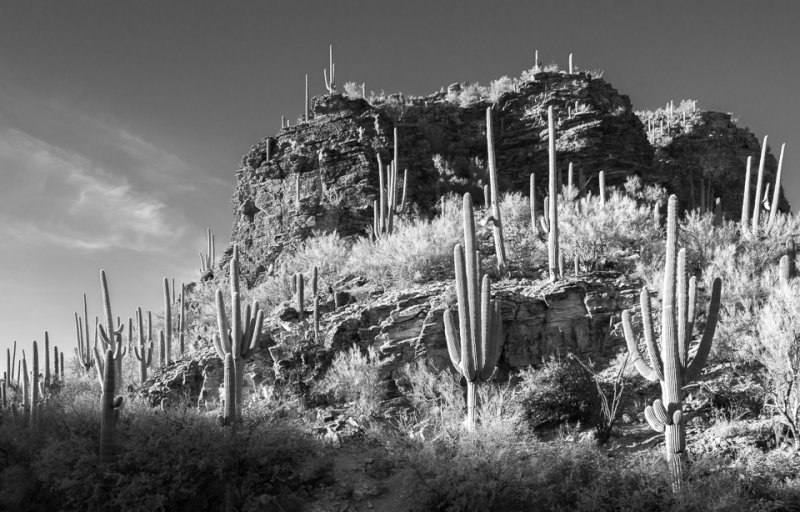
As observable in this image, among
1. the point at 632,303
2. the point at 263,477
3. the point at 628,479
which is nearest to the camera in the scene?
the point at 628,479

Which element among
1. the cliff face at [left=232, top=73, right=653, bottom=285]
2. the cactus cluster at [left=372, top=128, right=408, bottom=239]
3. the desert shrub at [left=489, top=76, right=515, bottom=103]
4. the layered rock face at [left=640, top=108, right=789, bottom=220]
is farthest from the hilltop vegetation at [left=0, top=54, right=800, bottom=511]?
the desert shrub at [left=489, top=76, right=515, bottom=103]

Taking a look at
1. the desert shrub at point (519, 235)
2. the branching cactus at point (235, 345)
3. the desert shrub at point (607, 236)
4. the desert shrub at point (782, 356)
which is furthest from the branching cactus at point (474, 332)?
the desert shrub at point (519, 235)

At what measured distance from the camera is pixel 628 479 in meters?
11.6

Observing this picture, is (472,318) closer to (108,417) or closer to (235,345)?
(235,345)

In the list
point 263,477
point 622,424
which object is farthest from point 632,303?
point 263,477

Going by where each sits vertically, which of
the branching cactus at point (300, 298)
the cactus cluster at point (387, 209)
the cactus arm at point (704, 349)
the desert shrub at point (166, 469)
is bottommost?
the desert shrub at point (166, 469)

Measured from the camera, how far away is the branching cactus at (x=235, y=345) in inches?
560

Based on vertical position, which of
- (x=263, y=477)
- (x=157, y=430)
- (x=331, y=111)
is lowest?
(x=263, y=477)

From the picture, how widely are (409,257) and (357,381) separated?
20.4ft

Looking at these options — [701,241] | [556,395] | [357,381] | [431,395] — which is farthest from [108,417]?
[701,241]

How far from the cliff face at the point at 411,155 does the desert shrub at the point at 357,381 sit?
1416 centimetres

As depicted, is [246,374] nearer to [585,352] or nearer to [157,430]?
[157,430]

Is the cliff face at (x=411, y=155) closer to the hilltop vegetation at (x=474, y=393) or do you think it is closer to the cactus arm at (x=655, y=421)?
the hilltop vegetation at (x=474, y=393)

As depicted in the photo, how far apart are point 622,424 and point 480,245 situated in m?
9.89
